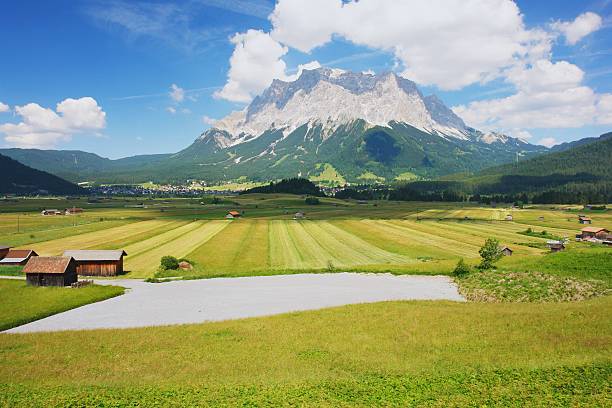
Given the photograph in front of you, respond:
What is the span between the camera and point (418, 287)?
6047 centimetres

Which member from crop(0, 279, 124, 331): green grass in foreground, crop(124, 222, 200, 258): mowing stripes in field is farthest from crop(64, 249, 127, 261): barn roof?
crop(124, 222, 200, 258): mowing stripes in field

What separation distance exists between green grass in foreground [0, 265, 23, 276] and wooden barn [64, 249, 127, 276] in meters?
8.75

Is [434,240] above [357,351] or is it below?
below

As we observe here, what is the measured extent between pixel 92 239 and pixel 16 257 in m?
23.2

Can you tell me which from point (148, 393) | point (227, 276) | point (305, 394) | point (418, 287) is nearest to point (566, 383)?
point (305, 394)

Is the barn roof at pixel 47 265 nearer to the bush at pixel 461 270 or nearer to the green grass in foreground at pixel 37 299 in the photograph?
the green grass in foreground at pixel 37 299

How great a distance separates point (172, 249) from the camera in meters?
90.8

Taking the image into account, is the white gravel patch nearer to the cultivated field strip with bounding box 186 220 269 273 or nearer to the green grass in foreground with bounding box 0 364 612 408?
the cultivated field strip with bounding box 186 220 269 273

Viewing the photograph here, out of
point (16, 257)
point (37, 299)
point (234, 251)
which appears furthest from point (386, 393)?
point (16, 257)

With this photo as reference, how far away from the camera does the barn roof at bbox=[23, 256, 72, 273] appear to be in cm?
6206

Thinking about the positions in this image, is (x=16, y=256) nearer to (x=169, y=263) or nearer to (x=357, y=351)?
(x=169, y=263)

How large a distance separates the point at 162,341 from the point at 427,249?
69.2 metres

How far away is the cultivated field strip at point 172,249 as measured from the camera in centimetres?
7634

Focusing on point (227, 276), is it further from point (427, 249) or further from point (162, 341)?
point (427, 249)
